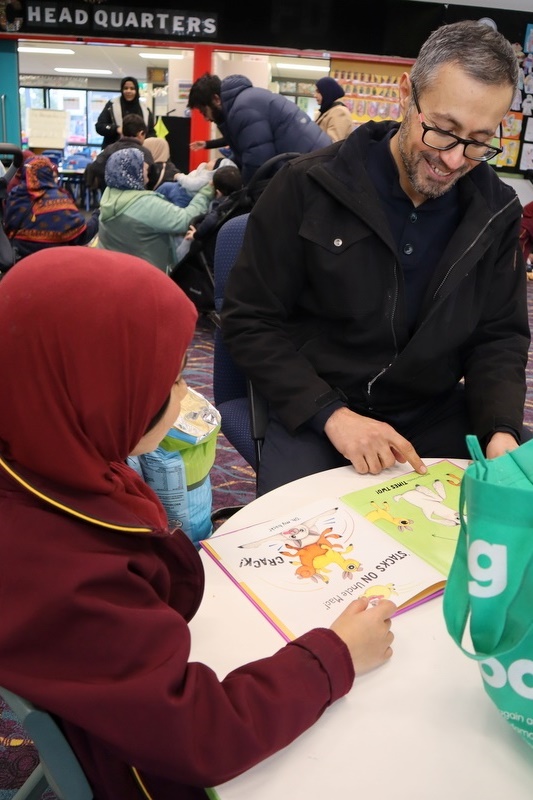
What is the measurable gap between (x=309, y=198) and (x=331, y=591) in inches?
36.0

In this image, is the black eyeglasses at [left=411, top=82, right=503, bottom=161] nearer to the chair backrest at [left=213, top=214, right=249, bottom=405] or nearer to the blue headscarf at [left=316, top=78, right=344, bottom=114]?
the chair backrest at [left=213, top=214, right=249, bottom=405]

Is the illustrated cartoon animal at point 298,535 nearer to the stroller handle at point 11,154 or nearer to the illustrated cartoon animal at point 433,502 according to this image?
the illustrated cartoon animal at point 433,502

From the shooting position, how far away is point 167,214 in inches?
157

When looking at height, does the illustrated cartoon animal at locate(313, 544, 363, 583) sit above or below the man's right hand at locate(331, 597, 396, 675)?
below

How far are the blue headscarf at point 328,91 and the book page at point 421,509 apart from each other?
4801 millimetres

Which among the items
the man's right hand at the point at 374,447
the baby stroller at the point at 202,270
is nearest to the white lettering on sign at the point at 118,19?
the baby stroller at the point at 202,270

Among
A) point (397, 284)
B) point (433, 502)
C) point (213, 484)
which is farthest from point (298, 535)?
point (213, 484)

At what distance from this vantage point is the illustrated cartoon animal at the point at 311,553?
0.88 m

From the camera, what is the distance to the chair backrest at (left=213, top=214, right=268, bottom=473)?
60.4 inches

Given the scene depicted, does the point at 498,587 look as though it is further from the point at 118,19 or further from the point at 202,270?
the point at 118,19

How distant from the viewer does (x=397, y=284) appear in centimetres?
143

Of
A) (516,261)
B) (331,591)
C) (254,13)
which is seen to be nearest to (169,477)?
(331,591)

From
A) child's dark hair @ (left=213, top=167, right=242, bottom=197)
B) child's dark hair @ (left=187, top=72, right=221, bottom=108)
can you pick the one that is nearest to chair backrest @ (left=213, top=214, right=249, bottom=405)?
child's dark hair @ (left=213, top=167, right=242, bottom=197)

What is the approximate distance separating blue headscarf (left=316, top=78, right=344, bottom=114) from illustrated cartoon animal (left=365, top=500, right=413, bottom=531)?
4954 mm
